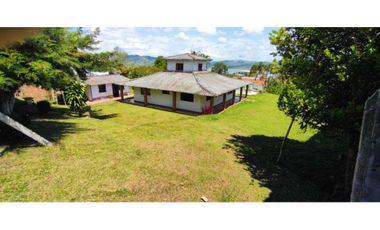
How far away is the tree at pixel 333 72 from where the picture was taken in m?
4.75

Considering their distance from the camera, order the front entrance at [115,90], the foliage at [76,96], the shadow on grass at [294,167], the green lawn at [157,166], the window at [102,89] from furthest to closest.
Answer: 1. the front entrance at [115,90]
2. the window at [102,89]
3. the foliage at [76,96]
4. the shadow on grass at [294,167]
5. the green lawn at [157,166]

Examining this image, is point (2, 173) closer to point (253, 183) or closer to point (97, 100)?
point (253, 183)

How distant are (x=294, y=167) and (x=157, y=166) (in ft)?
17.6

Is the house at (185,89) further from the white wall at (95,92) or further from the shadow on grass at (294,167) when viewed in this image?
the shadow on grass at (294,167)

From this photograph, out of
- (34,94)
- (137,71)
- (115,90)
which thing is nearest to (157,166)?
(34,94)

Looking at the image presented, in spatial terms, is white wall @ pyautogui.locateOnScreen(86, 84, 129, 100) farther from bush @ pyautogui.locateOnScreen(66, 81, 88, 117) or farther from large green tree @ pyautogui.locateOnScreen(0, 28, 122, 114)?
large green tree @ pyautogui.locateOnScreen(0, 28, 122, 114)

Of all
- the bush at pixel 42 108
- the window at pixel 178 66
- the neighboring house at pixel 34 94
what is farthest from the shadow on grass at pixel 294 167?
the neighboring house at pixel 34 94

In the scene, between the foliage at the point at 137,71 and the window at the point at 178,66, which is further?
the foliage at the point at 137,71

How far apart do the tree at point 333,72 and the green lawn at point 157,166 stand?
2.30m

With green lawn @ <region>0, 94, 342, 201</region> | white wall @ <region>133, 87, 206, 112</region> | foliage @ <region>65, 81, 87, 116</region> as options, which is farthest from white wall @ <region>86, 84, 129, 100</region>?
green lawn @ <region>0, 94, 342, 201</region>

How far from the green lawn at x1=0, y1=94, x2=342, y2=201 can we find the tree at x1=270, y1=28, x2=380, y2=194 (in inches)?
90.7

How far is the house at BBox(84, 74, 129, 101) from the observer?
22.9m

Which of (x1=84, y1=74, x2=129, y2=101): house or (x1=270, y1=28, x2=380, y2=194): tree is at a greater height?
(x1=270, y1=28, x2=380, y2=194): tree

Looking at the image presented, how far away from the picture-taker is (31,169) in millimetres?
6426
